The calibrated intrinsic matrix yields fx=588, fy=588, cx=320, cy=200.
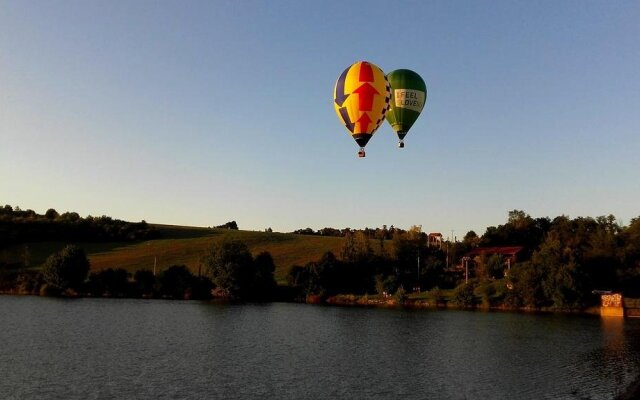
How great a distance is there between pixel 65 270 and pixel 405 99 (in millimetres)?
86066

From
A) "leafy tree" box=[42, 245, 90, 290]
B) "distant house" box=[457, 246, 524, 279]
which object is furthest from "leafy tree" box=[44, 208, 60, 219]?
"distant house" box=[457, 246, 524, 279]

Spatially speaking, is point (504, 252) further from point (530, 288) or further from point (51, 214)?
point (51, 214)

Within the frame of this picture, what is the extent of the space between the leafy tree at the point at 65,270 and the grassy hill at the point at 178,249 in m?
14.5

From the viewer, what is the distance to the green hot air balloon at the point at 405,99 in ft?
160

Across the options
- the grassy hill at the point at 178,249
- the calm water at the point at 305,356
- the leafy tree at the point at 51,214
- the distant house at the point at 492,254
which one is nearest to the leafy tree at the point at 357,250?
the grassy hill at the point at 178,249

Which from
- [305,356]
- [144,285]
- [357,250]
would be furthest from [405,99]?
[144,285]

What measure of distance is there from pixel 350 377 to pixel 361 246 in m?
89.8

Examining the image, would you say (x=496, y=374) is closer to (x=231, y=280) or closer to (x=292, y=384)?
(x=292, y=384)

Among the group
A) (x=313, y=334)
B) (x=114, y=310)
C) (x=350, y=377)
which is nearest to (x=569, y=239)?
(x=313, y=334)

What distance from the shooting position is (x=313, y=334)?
61.3 metres

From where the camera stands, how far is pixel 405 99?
160 ft

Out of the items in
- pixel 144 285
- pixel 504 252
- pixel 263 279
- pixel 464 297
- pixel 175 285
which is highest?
pixel 504 252

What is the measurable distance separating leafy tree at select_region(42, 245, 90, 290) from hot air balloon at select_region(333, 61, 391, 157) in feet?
275

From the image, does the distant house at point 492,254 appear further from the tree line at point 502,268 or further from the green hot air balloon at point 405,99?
the green hot air balloon at point 405,99
